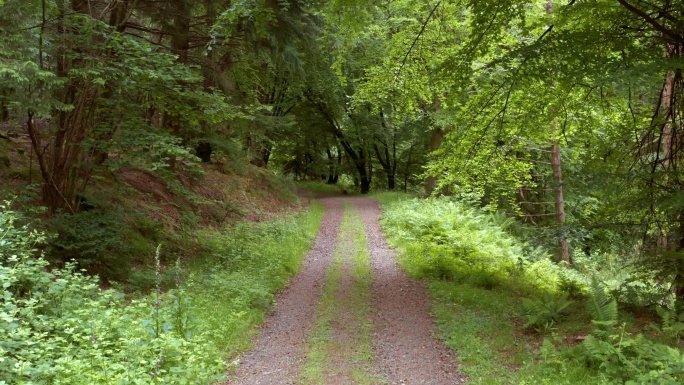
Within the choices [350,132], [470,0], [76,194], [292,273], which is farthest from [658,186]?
[350,132]

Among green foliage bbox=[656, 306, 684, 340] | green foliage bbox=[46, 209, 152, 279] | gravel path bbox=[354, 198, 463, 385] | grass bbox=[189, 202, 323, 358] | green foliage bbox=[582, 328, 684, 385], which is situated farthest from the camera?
green foliage bbox=[46, 209, 152, 279]

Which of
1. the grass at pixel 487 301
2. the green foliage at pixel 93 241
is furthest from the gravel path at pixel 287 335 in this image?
the green foliage at pixel 93 241

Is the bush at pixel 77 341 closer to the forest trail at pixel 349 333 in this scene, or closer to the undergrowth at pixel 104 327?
the undergrowth at pixel 104 327

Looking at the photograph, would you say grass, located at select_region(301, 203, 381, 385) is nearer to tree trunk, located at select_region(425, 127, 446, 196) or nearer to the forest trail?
the forest trail

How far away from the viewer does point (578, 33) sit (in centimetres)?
611

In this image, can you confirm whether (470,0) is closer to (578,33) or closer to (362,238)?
(578,33)

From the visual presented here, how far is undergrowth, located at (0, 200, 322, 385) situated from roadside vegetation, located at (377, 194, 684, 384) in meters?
3.14

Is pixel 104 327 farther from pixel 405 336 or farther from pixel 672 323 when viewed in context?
pixel 672 323

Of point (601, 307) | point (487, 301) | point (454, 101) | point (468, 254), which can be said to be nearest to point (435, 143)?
point (468, 254)

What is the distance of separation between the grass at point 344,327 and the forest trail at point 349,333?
0.04ft

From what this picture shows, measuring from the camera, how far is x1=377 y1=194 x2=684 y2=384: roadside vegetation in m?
4.68

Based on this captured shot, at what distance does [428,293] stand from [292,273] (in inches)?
128

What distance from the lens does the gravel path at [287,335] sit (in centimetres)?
535

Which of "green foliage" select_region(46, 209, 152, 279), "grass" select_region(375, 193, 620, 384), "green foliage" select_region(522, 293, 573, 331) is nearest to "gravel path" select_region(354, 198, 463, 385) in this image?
"grass" select_region(375, 193, 620, 384)
